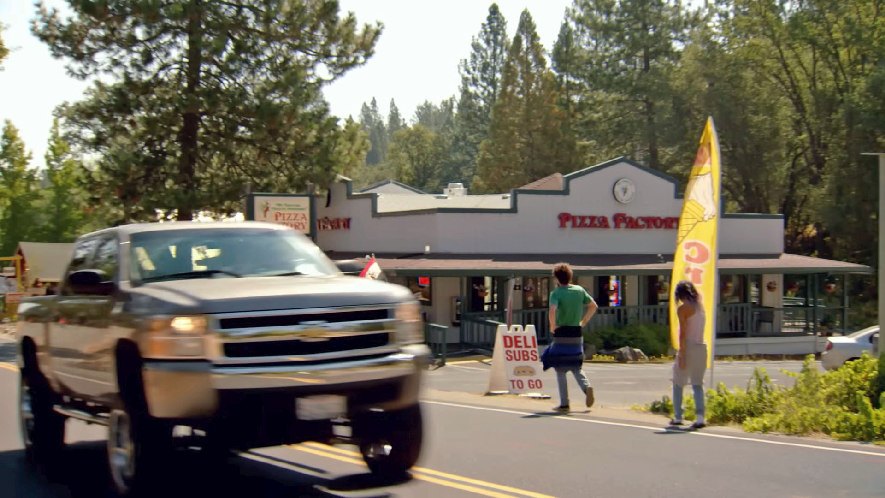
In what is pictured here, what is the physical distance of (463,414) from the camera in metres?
12.4

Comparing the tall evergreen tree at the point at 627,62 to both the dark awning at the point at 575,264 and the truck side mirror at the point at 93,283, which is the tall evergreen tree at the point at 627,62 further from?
the truck side mirror at the point at 93,283

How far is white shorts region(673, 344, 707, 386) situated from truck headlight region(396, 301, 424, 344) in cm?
503

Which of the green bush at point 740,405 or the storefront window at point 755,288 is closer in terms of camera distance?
the green bush at point 740,405

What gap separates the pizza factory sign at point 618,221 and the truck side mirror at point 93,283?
2646cm

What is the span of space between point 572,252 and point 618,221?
6.41ft

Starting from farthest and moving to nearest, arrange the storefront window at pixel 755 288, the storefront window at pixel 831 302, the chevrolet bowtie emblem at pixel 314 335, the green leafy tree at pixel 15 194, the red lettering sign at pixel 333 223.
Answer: the green leafy tree at pixel 15 194 < the storefront window at pixel 831 302 < the storefront window at pixel 755 288 < the red lettering sign at pixel 333 223 < the chevrolet bowtie emblem at pixel 314 335

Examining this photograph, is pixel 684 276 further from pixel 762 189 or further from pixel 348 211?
pixel 762 189

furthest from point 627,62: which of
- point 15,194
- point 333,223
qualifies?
point 15,194

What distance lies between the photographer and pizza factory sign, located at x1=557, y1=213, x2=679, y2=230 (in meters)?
33.5

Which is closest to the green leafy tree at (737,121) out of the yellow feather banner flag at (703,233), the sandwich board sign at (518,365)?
the sandwich board sign at (518,365)

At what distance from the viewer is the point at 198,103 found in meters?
32.7

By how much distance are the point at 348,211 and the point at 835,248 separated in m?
26.3

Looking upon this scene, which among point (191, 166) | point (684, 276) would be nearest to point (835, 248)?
point (191, 166)

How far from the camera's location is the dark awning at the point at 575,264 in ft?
96.7
